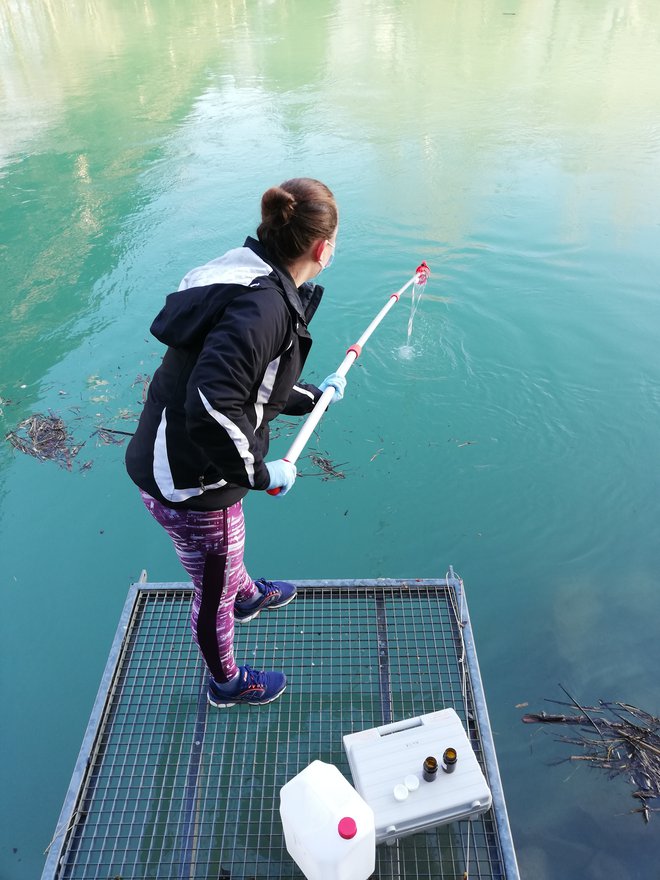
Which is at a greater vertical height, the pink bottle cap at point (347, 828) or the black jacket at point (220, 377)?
the black jacket at point (220, 377)

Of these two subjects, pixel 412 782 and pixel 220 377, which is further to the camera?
pixel 412 782

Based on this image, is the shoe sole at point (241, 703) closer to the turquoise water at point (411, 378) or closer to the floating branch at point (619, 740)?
the turquoise water at point (411, 378)

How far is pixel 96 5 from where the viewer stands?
17.9m

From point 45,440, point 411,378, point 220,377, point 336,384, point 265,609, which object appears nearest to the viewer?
point 220,377

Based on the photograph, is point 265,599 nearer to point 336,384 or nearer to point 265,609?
point 265,609

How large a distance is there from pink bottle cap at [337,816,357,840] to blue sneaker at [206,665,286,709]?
722 mm

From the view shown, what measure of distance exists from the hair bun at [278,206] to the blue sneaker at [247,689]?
1.59 m

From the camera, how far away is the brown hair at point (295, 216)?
1.56 metres

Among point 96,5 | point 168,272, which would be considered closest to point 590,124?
point 168,272

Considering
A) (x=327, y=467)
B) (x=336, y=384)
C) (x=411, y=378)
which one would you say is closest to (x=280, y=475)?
(x=336, y=384)

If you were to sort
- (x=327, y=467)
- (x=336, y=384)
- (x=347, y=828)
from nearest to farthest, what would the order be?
(x=347, y=828), (x=336, y=384), (x=327, y=467)

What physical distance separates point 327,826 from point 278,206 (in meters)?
1.66

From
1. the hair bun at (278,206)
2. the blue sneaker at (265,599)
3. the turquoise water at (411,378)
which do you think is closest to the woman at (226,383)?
the hair bun at (278,206)

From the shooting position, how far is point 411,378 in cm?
412
